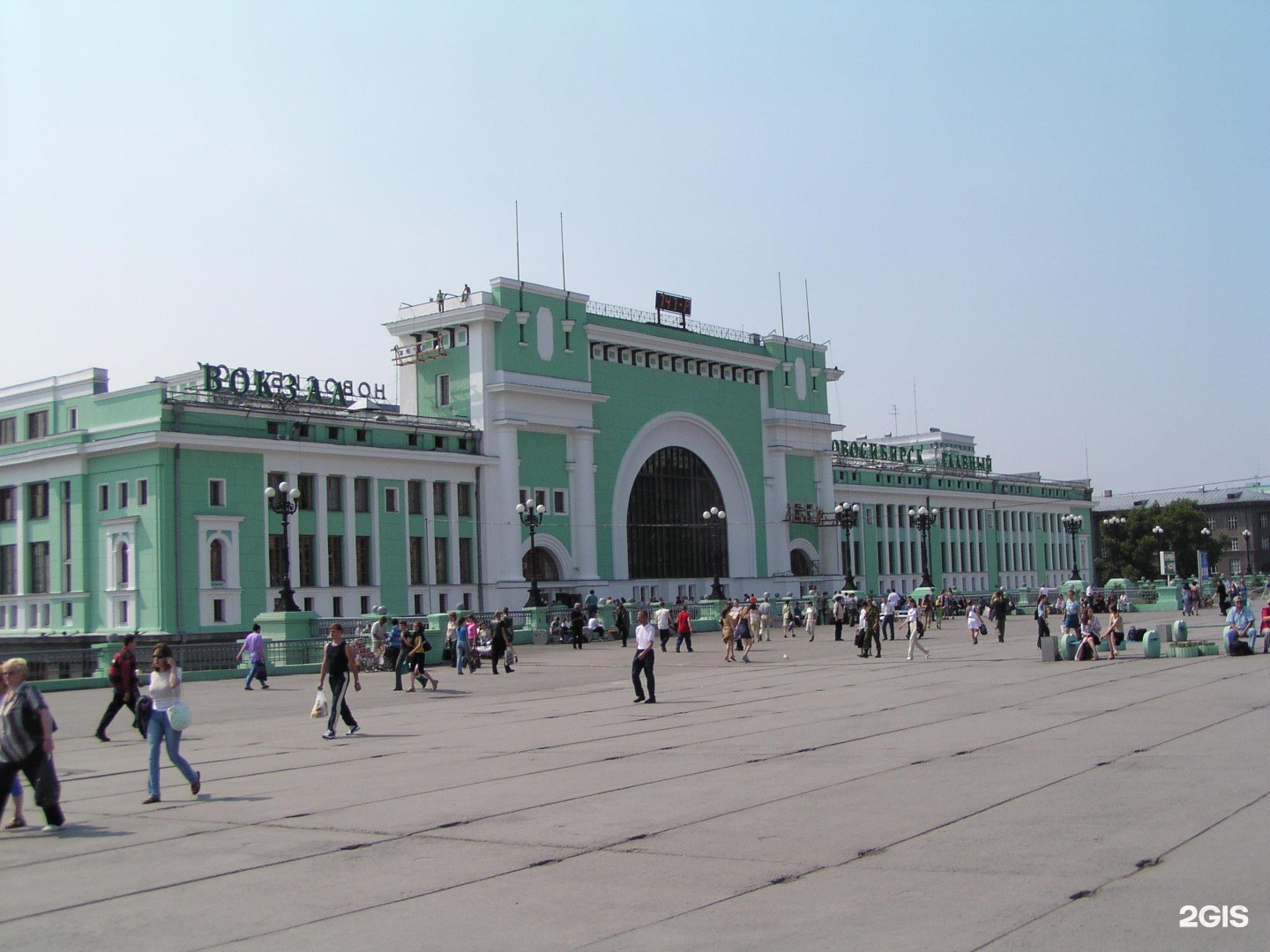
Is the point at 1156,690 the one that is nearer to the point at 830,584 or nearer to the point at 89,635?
the point at 89,635

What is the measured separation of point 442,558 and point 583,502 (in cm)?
921

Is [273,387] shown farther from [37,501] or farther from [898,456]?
[898,456]

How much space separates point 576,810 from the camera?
13055 mm

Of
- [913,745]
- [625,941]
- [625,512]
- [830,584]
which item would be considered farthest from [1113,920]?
[830,584]

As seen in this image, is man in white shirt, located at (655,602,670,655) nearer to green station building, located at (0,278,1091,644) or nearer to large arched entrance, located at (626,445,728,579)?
green station building, located at (0,278,1091,644)

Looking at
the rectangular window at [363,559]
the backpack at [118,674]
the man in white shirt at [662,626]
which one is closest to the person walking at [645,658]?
the backpack at [118,674]

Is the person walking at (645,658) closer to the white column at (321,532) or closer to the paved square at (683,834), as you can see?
the paved square at (683,834)

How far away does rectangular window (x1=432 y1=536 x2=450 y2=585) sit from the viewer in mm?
67075

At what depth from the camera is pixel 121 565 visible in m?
55.9

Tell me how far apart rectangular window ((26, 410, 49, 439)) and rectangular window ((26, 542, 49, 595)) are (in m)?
5.36

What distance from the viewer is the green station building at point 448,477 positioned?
5609 centimetres

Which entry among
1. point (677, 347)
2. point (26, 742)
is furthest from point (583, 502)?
point (26, 742)

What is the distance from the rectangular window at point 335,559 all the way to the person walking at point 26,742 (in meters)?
49.6

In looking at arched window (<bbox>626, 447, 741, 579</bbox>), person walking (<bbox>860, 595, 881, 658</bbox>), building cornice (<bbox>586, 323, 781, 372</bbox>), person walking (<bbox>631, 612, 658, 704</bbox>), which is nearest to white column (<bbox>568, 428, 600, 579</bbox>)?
arched window (<bbox>626, 447, 741, 579</bbox>)
